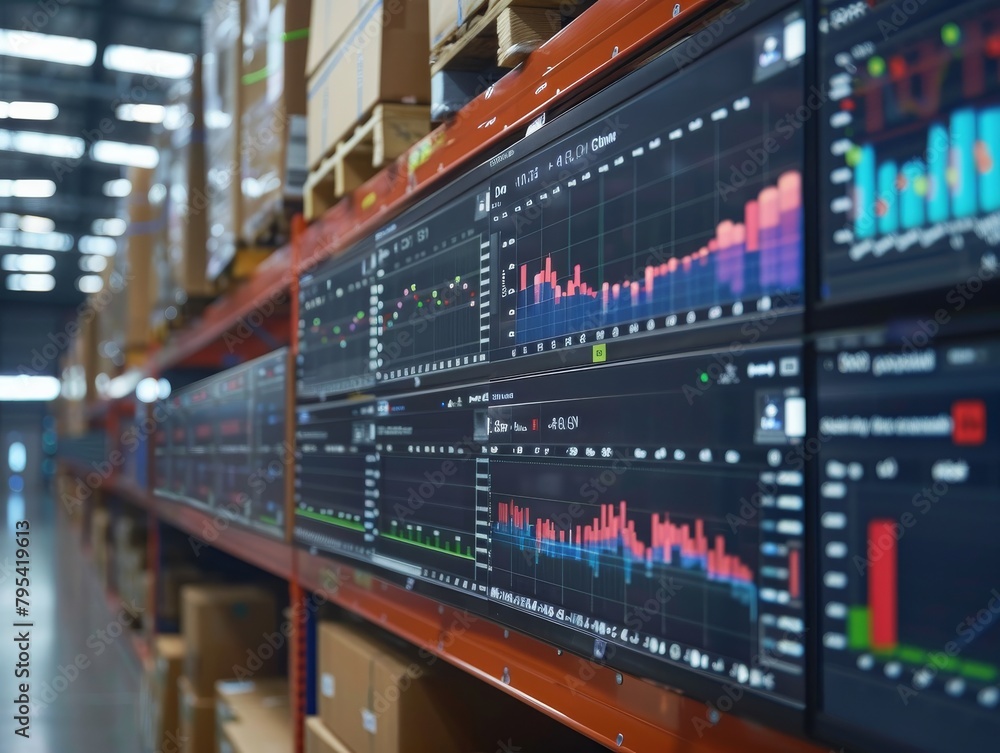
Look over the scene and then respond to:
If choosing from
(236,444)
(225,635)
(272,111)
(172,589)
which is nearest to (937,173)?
(272,111)

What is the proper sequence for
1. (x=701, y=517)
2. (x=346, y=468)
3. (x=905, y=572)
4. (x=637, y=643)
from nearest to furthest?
(x=905, y=572)
(x=701, y=517)
(x=637, y=643)
(x=346, y=468)

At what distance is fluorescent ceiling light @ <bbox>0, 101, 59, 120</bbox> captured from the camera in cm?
1370

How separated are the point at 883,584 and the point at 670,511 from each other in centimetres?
40

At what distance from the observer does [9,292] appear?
1045 inches

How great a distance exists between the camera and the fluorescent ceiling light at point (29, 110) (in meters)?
13.7

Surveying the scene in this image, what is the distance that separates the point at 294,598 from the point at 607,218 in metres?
2.36

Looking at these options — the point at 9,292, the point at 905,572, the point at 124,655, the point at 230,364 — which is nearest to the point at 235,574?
the point at 230,364

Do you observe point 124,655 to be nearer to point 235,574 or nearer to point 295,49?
point 235,574

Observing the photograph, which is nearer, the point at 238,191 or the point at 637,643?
the point at 637,643

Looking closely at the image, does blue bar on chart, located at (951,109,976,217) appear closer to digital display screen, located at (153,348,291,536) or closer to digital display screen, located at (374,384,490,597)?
digital display screen, located at (374,384,490,597)

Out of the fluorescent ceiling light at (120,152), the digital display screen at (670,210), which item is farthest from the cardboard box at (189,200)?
the fluorescent ceiling light at (120,152)

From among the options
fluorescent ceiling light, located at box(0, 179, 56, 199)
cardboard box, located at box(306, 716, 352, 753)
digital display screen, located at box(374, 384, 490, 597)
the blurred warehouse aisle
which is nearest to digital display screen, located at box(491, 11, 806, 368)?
digital display screen, located at box(374, 384, 490, 597)

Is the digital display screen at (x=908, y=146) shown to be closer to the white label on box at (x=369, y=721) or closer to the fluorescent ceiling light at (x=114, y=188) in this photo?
the white label on box at (x=369, y=721)

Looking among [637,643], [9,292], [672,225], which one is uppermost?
[9,292]
